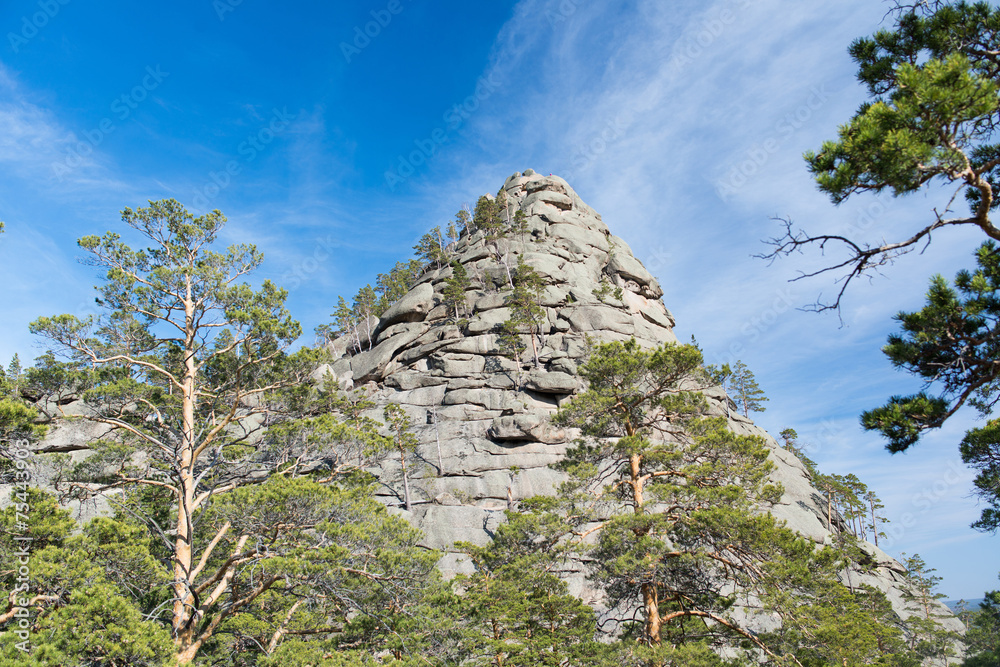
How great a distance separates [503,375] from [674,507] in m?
27.0

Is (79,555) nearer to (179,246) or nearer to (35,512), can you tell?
(35,512)

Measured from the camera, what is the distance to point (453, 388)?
37406 millimetres

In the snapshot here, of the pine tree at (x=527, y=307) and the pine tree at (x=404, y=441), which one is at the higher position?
the pine tree at (x=527, y=307)

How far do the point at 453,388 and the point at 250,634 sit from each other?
26.7 meters

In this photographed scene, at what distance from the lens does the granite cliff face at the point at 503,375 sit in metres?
28.9

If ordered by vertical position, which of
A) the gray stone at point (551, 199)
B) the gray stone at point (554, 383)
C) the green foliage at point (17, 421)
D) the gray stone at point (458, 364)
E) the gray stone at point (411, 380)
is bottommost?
the green foliage at point (17, 421)

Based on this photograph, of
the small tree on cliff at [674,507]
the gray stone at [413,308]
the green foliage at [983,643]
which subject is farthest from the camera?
the gray stone at [413,308]

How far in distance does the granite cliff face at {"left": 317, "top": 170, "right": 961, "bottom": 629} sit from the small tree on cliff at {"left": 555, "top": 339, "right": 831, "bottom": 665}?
563 cm

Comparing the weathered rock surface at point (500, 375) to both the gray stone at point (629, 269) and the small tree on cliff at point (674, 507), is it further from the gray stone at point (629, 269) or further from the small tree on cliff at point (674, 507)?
the small tree on cliff at point (674, 507)

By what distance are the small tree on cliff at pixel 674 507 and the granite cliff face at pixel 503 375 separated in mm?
5634

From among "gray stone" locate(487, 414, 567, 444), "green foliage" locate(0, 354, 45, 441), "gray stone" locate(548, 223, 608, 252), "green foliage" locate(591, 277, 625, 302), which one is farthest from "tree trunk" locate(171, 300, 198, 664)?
"gray stone" locate(548, 223, 608, 252)

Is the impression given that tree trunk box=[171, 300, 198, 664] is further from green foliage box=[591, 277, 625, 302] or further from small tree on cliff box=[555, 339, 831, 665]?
green foliage box=[591, 277, 625, 302]

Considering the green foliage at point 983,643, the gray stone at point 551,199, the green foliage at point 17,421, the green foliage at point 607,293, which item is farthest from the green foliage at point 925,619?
the gray stone at point 551,199

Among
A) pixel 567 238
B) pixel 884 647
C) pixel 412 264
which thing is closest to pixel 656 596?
pixel 884 647
